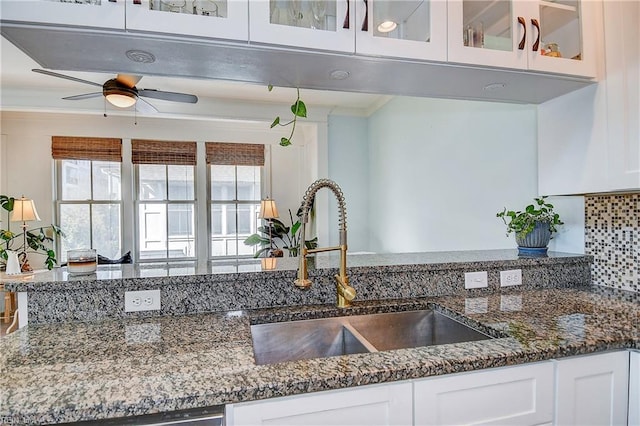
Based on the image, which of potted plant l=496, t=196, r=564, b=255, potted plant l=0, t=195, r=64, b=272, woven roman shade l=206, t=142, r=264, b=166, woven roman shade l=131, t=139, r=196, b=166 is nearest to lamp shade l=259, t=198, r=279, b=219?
woven roman shade l=206, t=142, r=264, b=166

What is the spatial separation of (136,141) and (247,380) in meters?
5.14

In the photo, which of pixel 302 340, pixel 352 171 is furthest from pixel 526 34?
pixel 352 171

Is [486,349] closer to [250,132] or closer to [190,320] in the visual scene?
[190,320]

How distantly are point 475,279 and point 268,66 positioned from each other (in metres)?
1.20

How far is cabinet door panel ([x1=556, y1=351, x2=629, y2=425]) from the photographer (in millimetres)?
934

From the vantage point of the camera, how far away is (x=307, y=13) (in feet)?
3.67

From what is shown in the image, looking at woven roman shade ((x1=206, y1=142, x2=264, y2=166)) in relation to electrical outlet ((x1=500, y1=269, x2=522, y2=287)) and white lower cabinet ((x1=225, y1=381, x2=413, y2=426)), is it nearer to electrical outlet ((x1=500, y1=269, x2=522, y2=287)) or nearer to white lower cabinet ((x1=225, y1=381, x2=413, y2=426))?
electrical outlet ((x1=500, y1=269, x2=522, y2=287))

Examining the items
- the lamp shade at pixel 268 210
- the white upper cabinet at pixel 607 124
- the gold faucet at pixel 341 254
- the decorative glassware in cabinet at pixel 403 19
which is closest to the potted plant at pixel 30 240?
the lamp shade at pixel 268 210

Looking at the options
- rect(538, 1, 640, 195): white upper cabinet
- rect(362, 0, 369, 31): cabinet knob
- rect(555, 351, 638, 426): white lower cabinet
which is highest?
rect(362, 0, 369, 31): cabinet knob

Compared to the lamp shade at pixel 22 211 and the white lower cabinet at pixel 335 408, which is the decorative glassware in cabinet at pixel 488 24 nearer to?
the white lower cabinet at pixel 335 408

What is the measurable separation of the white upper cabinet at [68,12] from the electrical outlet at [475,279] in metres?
1.52

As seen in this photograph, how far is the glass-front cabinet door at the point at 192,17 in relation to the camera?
3.16 ft

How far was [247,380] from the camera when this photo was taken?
0.74m

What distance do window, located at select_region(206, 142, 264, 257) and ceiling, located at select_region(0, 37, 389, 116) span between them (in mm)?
954
